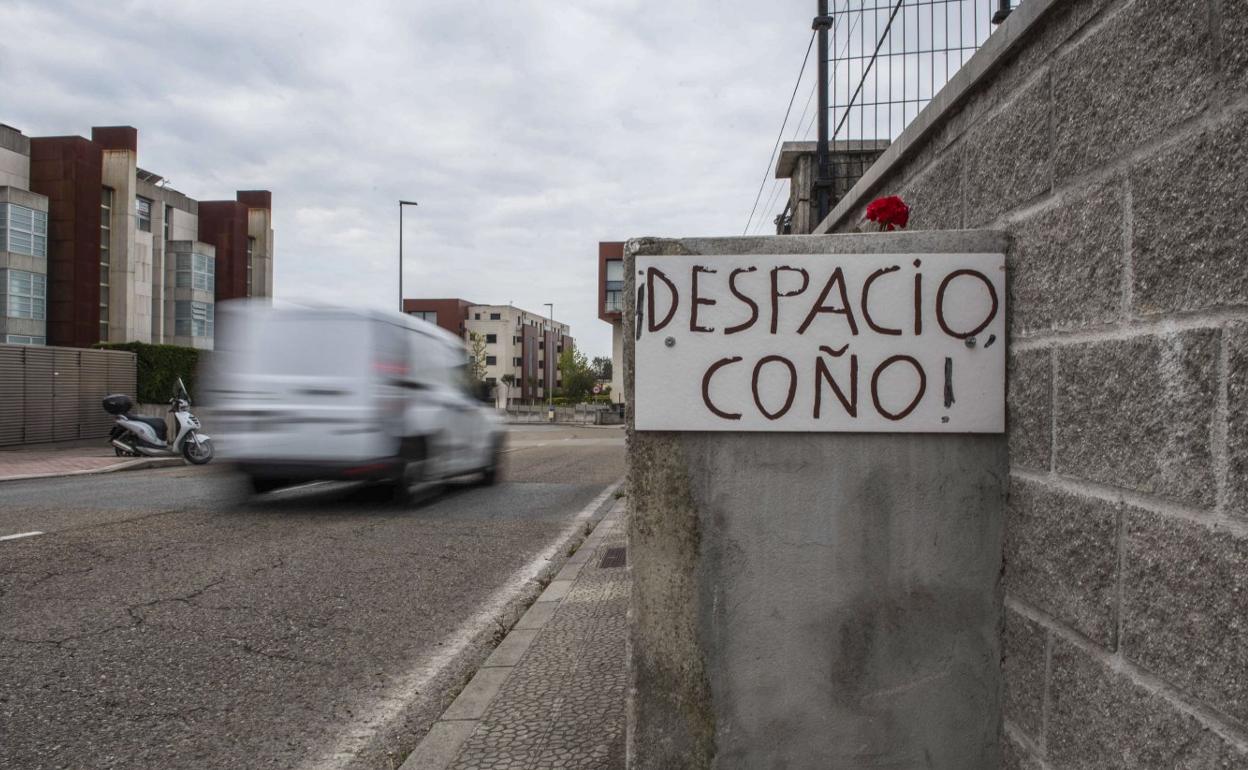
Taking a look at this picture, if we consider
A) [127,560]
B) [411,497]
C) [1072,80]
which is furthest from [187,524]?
[1072,80]

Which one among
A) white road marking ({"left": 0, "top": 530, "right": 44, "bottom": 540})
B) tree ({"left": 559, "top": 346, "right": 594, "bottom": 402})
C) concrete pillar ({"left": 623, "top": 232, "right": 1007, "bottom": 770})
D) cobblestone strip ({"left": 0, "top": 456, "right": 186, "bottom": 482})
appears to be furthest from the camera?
tree ({"left": 559, "top": 346, "right": 594, "bottom": 402})

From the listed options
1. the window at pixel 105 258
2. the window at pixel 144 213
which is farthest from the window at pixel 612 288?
the window at pixel 105 258

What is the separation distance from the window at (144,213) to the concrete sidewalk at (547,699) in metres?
42.3

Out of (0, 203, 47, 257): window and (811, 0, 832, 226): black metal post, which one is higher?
(0, 203, 47, 257): window

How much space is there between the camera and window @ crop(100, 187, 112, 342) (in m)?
35.8

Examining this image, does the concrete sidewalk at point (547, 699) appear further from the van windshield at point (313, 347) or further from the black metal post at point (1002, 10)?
the van windshield at point (313, 347)

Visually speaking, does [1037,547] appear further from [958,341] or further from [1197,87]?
[1197,87]

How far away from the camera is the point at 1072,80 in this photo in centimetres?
178

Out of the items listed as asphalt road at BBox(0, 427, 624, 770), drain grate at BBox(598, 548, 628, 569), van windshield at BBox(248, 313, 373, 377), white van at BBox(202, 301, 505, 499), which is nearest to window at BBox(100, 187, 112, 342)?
asphalt road at BBox(0, 427, 624, 770)

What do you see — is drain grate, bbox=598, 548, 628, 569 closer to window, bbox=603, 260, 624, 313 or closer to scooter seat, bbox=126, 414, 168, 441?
scooter seat, bbox=126, 414, 168, 441

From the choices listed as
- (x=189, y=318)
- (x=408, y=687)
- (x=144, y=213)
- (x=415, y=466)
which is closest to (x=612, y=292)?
(x=189, y=318)

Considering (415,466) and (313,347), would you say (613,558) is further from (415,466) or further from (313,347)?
(313,347)

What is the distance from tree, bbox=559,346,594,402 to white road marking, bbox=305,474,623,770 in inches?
3101

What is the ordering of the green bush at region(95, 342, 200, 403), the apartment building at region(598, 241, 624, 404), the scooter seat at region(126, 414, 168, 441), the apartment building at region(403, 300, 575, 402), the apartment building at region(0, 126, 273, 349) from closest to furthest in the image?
the scooter seat at region(126, 414, 168, 441), the green bush at region(95, 342, 200, 403), the apartment building at region(0, 126, 273, 349), the apartment building at region(598, 241, 624, 404), the apartment building at region(403, 300, 575, 402)
